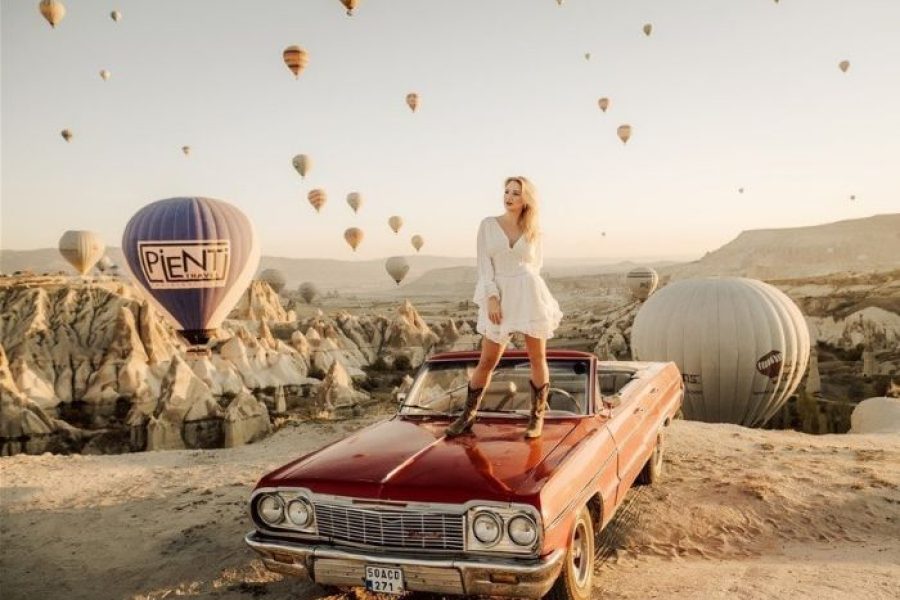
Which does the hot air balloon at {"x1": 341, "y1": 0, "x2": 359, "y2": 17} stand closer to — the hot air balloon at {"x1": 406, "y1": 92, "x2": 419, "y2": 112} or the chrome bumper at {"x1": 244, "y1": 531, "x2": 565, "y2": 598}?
the hot air balloon at {"x1": 406, "y1": 92, "x2": 419, "y2": 112}

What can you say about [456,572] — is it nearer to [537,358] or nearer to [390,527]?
[390,527]

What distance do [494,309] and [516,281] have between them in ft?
0.83

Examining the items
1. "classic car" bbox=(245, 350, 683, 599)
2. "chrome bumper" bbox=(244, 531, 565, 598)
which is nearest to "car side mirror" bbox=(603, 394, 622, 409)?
"classic car" bbox=(245, 350, 683, 599)

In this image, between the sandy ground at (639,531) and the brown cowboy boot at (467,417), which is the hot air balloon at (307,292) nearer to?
the sandy ground at (639,531)

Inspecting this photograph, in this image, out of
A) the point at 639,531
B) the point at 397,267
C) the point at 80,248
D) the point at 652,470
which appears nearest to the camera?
the point at 639,531

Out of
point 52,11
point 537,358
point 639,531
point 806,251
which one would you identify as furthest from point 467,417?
point 806,251

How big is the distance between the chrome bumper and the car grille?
0.09m

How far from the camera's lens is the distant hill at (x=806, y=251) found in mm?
134750

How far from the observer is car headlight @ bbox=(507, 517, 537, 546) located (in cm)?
368

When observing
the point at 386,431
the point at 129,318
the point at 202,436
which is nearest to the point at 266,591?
the point at 386,431

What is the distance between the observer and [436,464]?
4191mm

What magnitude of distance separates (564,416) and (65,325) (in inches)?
1581

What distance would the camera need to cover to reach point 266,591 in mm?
5133

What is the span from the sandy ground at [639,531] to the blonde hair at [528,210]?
260cm
